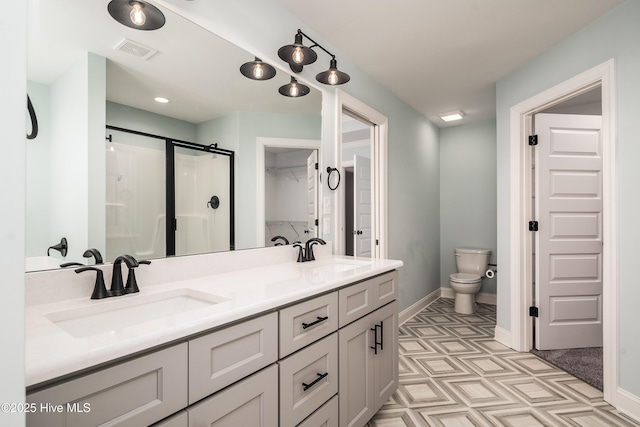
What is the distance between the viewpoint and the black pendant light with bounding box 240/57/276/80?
178 cm

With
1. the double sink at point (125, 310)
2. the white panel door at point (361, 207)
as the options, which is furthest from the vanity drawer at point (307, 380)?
the white panel door at point (361, 207)

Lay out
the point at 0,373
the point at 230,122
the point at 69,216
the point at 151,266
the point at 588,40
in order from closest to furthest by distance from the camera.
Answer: the point at 0,373, the point at 69,216, the point at 151,266, the point at 230,122, the point at 588,40

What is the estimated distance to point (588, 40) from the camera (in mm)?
2213

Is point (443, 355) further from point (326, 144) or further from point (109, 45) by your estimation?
point (109, 45)

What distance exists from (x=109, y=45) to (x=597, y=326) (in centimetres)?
398

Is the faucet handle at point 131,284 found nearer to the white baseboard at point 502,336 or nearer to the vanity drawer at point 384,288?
the vanity drawer at point 384,288

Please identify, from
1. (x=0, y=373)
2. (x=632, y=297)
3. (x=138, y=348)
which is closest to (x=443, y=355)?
(x=632, y=297)

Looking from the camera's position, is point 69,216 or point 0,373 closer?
point 0,373

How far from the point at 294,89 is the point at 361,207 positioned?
2015mm

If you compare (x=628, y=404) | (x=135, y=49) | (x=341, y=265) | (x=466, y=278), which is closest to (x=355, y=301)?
(x=341, y=265)

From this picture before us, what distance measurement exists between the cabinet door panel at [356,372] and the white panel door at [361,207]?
214 cm

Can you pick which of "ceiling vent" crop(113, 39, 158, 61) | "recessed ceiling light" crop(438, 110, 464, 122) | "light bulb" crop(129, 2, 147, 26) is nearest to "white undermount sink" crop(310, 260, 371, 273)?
"ceiling vent" crop(113, 39, 158, 61)

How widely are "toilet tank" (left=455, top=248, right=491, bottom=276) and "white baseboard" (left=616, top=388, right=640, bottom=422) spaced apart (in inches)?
90.8

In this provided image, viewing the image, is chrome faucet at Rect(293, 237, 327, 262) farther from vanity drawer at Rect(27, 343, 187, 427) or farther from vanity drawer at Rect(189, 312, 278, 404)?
vanity drawer at Rect(27, 343, 187, 427)
